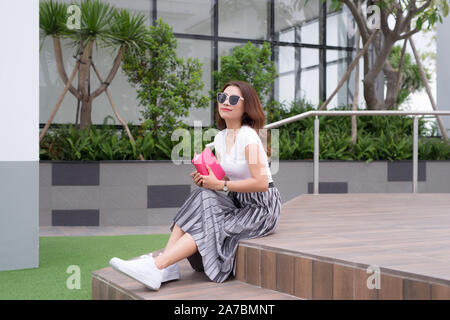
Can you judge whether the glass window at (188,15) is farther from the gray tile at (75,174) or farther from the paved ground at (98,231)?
the paved ground at (98,231)

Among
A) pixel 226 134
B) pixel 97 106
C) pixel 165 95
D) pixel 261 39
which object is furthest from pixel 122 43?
pixel 226 134

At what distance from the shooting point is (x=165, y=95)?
723cm

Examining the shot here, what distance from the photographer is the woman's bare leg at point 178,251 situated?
2.39m

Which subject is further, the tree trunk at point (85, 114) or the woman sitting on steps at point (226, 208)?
the tree trunk at point (85, 114)

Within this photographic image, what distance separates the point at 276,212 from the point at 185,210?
0.57 meters

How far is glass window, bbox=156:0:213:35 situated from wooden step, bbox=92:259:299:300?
6475mm

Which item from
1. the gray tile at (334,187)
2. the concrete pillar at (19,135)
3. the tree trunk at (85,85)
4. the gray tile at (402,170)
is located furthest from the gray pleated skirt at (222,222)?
the tree trunk at (85,85)

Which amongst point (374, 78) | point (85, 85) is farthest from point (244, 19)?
point (85, 85)

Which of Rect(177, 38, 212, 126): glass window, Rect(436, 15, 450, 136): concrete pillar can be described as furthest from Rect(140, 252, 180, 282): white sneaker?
Rect(436, 15, 450, 136): concrete pillar

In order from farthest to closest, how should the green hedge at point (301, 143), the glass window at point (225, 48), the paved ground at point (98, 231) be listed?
the glass window at point (225, 48) < the green hedge at point (301, 143) < the paved ground at point (98, 231)

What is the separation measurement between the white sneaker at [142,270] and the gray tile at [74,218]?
404cm

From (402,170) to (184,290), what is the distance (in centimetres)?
543

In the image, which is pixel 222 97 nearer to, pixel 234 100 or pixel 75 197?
pixel 234 100

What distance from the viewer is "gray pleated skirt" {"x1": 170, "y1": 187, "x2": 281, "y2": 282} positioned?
2.52m
